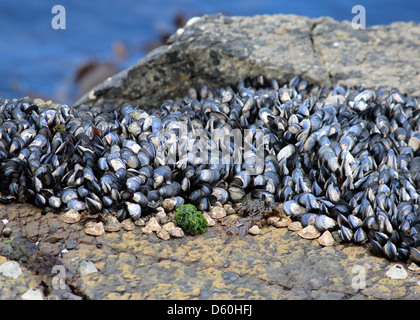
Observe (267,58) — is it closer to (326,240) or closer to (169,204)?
(169,204)

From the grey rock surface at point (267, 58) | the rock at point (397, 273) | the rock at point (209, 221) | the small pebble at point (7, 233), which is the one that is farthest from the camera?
the grey rock surface at point (267, 58)

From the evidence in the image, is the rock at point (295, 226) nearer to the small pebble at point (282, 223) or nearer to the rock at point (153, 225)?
the small pebble at point (282, 223)

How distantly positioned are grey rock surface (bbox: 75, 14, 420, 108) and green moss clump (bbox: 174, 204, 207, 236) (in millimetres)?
2416

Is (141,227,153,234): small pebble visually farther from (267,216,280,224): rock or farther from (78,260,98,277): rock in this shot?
(267,216,280,224): rock

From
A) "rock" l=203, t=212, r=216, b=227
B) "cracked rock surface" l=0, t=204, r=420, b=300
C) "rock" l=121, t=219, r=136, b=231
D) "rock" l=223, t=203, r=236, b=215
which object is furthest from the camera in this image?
"rock" l=223, t=203, r=236, b=215

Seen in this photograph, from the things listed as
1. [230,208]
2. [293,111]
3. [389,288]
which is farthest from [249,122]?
[389,288]

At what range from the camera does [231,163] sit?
3.77 meters

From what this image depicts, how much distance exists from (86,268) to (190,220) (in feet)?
2.43

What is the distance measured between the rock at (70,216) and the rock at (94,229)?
9 centimetres

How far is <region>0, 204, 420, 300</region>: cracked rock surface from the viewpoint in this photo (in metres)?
2.85

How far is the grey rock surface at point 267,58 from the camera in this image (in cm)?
541

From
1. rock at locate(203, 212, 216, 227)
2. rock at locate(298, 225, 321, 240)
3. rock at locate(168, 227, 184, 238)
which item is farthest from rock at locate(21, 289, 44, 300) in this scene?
rock at locate(298, 225, 321, 240)

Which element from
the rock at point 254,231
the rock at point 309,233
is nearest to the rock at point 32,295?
the rock at point 254,231
